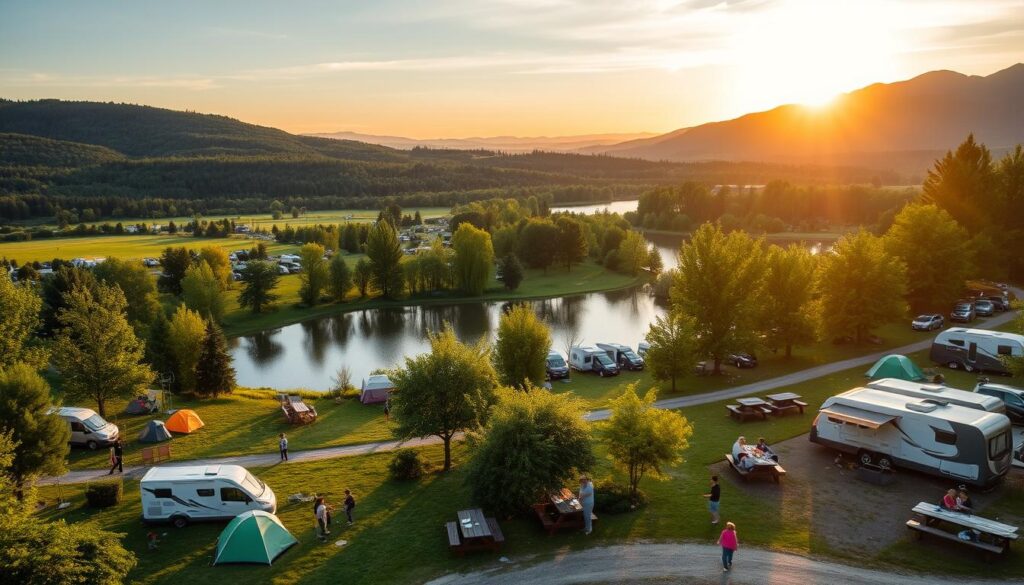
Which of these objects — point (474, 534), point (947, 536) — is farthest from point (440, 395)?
point (947, 536)

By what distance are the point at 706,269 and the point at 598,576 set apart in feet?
74.5

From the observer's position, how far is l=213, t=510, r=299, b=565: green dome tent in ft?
56.0

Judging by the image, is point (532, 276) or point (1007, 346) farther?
point (532, 276)

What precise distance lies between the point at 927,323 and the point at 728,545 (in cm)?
3583

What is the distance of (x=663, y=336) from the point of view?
108 ft

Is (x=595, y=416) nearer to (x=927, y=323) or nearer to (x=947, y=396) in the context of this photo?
(x=947, y=396)

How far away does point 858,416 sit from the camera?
70.8 feet

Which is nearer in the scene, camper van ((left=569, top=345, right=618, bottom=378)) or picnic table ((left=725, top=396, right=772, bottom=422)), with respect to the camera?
picnic table ((left=725, top=396, right=772, bottom=422))

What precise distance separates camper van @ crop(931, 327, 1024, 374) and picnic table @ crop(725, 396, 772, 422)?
13.4 m

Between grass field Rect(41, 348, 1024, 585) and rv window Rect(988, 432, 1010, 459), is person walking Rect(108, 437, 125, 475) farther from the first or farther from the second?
rv window Rect(988, 432, 1010, 459)

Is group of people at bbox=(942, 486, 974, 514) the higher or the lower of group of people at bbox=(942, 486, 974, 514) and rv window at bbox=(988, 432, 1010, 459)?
the lower

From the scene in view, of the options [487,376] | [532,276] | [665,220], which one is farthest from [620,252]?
[487,376]

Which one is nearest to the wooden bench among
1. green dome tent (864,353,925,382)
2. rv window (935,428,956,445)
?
rv window (935,428,956,445)

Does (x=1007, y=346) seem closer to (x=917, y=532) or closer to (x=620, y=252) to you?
(x=917, y=532)
